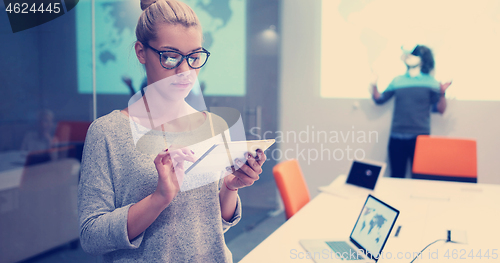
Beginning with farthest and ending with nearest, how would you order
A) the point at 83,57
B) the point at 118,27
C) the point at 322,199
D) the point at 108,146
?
the point at 322,199 → the point at 118,27 → the point at 83,57 → the point at 108,146

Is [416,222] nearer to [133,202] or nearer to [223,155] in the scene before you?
[223,155]

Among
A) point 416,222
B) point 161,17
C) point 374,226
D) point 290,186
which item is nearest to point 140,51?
point 161,17

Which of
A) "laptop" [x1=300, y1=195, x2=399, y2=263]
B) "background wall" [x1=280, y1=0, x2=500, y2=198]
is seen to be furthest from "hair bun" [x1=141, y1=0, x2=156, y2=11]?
"background wall" [x1=280, y1=0, x2=500, y2=198]

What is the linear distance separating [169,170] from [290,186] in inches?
63.5

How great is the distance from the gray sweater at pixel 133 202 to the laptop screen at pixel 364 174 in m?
1.69

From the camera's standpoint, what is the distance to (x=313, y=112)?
4395 mm

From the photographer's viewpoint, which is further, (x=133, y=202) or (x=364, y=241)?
(x=364, y=241)

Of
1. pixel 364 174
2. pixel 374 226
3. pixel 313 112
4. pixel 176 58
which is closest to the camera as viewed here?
pixel 176 58

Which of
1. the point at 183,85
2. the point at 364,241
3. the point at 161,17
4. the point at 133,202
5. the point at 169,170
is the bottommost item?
the point at 364,241

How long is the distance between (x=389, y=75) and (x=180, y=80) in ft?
12.0

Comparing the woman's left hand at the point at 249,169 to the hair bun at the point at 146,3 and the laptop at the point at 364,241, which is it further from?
the laptop at the point at 364,241

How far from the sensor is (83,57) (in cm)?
195

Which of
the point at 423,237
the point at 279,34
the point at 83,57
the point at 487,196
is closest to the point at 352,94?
the point at 279,34

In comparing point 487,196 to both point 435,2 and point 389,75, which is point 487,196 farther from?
point 435,2
